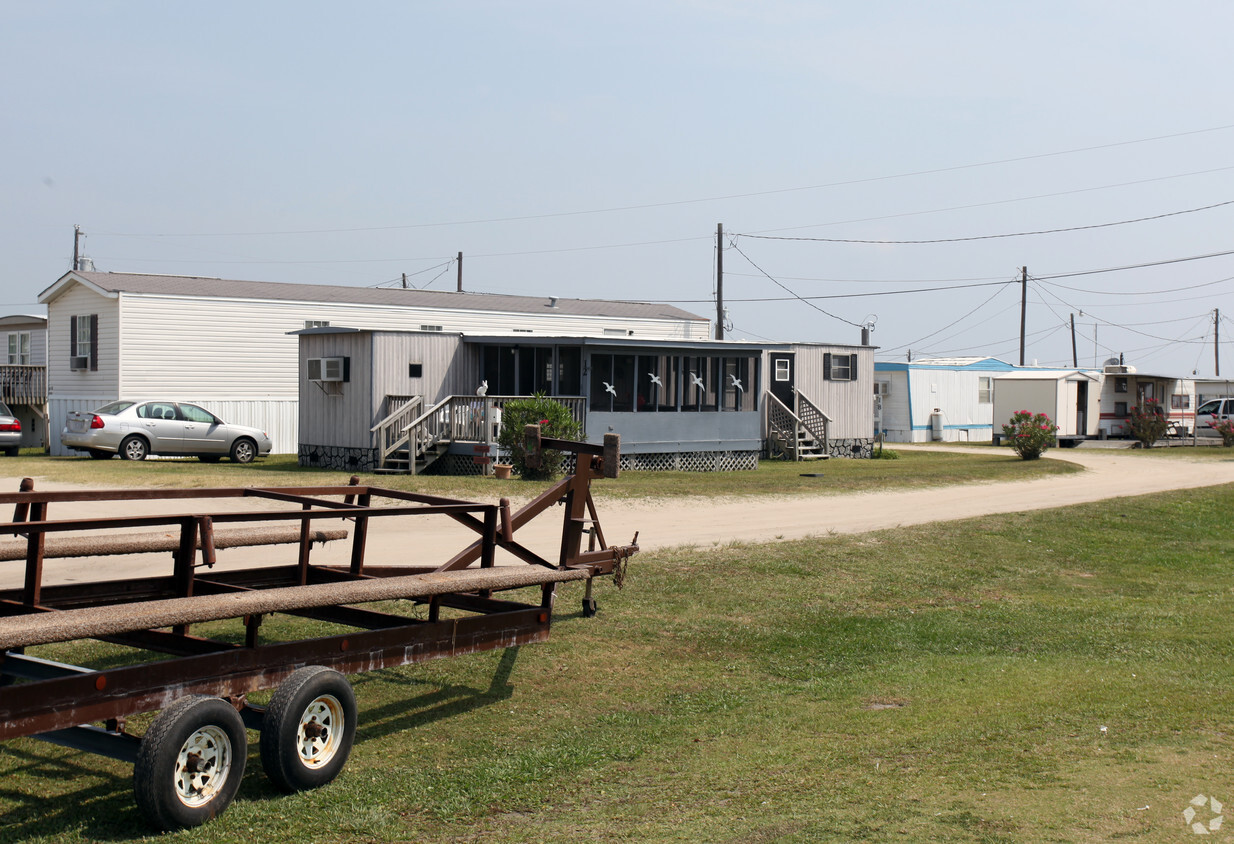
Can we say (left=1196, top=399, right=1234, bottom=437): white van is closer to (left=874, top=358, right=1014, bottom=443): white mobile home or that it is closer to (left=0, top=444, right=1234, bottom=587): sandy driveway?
(left=874, top=358, right=1014, bottom=443): white mobile home

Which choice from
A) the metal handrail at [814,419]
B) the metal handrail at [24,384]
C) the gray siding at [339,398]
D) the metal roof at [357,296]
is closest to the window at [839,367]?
the metal handrail at [814,419]

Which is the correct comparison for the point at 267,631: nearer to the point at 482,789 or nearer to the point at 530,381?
the point at 482,789

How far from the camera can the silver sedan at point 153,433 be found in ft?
81.6

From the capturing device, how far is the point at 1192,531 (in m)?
15.6

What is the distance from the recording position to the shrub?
71.2ft

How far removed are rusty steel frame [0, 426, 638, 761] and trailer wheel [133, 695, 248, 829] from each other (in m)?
0.20

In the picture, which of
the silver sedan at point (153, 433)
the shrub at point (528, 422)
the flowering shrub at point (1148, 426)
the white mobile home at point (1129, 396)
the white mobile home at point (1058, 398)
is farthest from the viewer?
the white mobile home at point (1129, 396)

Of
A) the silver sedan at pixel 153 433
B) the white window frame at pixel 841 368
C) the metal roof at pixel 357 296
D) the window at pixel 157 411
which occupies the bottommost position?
the silver sedan at pixel 153 433

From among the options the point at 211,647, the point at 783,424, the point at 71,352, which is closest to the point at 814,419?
the point at 783,424

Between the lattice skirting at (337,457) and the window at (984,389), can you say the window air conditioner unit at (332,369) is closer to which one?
the lattice skirting at (337,457)

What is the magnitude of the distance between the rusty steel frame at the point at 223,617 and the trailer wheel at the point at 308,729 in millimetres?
187

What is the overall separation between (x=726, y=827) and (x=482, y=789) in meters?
1.22

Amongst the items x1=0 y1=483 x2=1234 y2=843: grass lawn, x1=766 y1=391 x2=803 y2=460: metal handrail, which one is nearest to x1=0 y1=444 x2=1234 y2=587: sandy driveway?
x1=0 y1=483 x2=1234 y2=843: grass lawn

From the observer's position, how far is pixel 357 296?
113 ft
